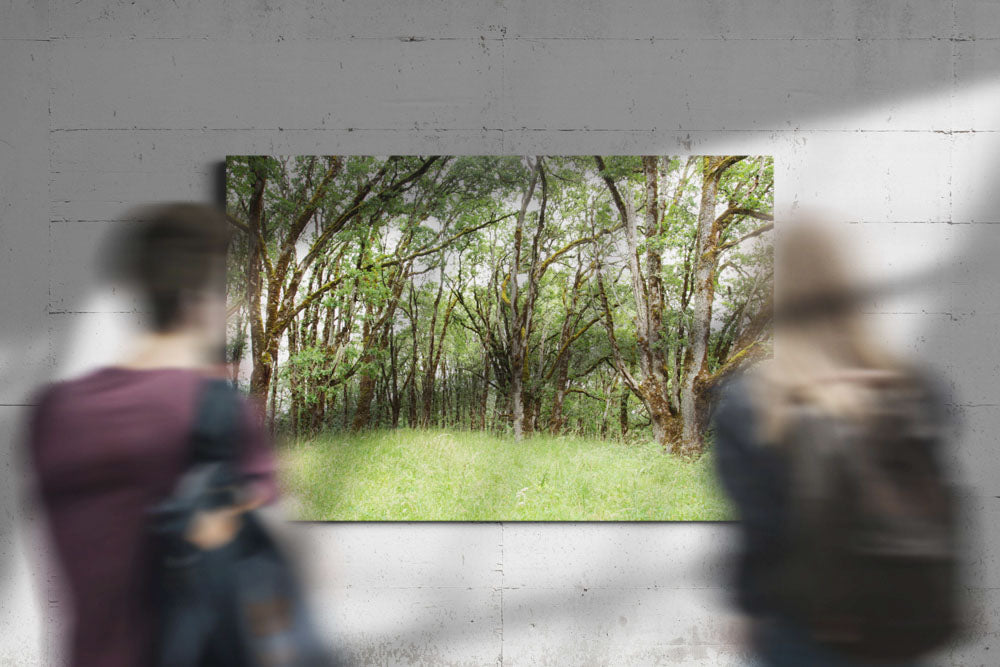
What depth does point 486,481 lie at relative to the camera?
9.29ft

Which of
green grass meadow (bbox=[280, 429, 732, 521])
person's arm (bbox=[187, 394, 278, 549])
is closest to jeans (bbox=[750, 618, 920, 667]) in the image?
person's arm (bbox=[187, 394, 278, 549])

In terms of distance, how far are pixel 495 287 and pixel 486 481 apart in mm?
870

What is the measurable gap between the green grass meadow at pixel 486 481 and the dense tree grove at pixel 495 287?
0.07 metres

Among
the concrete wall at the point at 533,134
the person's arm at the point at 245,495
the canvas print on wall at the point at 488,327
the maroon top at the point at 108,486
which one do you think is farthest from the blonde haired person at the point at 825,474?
the concrete wall at the point at 533,134

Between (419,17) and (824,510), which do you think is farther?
(419,17)

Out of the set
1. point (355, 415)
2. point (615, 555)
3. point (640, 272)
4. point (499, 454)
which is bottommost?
point (615, 555)

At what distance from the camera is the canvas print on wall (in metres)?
2.82

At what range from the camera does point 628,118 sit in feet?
9.39

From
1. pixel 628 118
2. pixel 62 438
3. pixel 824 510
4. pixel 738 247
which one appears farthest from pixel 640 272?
pixel 62 438

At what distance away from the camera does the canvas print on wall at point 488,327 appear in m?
2.82

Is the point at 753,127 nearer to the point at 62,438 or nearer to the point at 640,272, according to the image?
the point at 640,272

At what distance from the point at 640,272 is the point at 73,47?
274 cm

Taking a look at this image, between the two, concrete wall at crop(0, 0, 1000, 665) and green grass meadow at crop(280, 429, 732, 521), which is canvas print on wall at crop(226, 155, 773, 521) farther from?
concrete wall at crop(0, 0, 1000, 665)

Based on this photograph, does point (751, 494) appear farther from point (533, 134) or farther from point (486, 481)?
point (533, 134)
